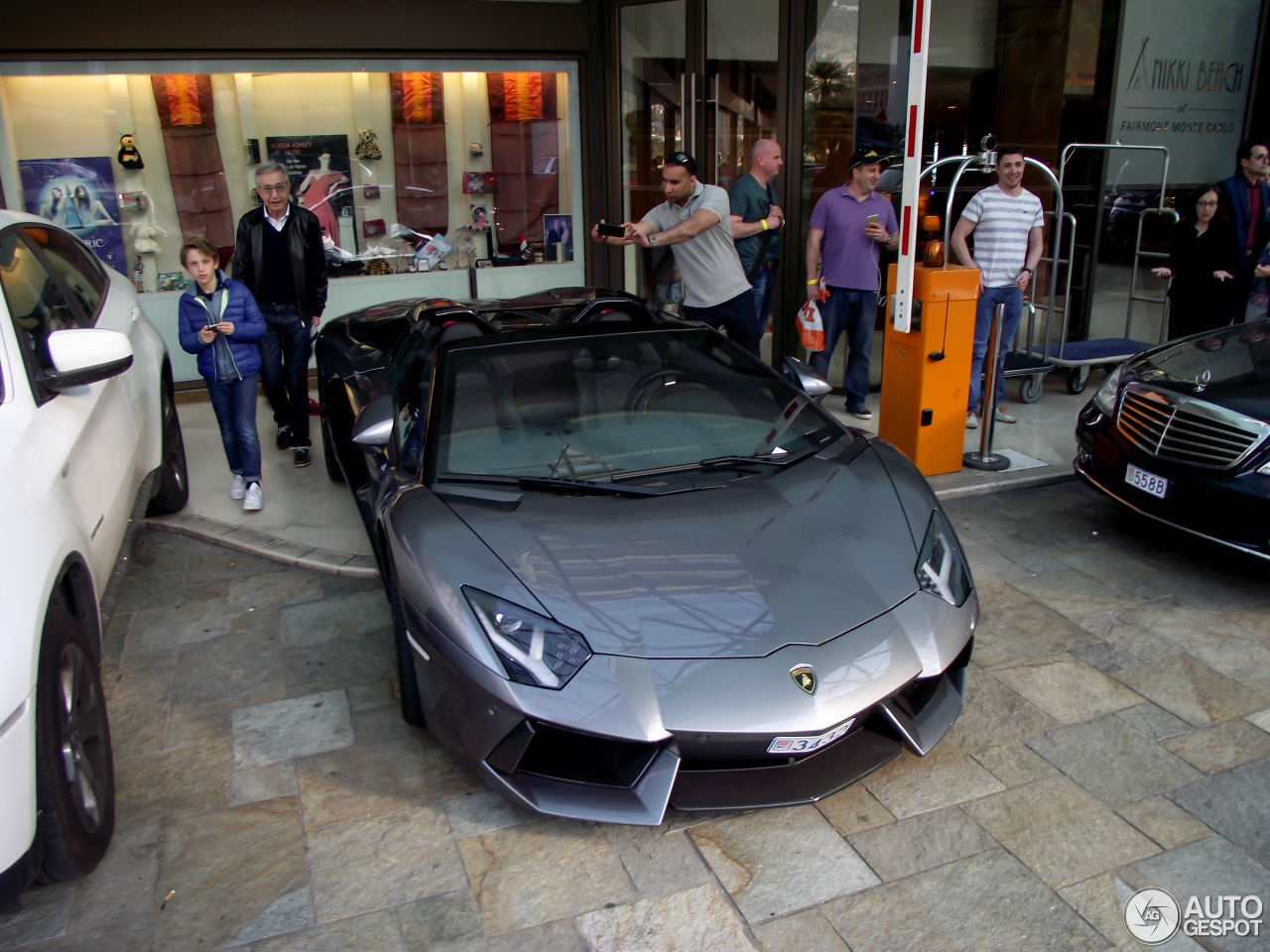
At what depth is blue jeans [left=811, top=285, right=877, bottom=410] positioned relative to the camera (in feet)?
22.6

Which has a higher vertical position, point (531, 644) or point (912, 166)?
point (912, 166)

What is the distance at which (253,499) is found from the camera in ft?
18.0

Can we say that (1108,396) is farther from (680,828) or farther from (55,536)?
(55,536)

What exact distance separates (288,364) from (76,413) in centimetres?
307

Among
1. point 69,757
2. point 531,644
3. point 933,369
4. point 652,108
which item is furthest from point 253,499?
point 652,108

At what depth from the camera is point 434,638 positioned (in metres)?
2.82

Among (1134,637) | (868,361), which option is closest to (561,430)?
(1134,637)

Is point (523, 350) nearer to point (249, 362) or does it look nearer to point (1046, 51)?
point (249, 362)

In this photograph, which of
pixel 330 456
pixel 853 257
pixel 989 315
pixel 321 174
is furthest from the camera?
pixel 321 174

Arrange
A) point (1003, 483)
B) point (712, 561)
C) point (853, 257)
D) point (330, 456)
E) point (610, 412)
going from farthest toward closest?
1. point (853, 257)
2. point (330, 456)
3. point (1003, 483)
4. point (610, 412)
5. point (712, 561)

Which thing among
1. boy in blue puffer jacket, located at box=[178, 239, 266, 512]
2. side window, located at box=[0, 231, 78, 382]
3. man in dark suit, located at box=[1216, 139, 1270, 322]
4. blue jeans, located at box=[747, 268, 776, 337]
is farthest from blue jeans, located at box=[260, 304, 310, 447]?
man in dark suit, located at box=[1216, 139, 1270, 322]

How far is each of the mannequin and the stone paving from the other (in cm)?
544

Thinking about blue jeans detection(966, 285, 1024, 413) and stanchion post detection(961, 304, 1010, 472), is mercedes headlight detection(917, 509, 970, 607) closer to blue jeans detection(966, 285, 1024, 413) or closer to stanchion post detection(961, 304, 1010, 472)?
stanchion post detection(961, 304, 1010, 472)

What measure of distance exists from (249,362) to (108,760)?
284 centimetres
